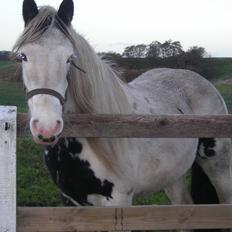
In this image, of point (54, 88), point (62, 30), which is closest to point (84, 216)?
point (54, 88)

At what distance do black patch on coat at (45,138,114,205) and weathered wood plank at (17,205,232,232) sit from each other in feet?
2.45

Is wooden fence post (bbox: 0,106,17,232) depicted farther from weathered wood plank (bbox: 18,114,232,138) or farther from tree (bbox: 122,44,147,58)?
tree (bbox: 122,44,147,58)

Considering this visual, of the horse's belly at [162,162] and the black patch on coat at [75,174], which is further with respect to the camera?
the horse's belly at [162,162]

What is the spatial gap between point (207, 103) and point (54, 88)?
3.01 m

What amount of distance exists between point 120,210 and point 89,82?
1119mm

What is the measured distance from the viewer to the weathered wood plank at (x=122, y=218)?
9.66 feet

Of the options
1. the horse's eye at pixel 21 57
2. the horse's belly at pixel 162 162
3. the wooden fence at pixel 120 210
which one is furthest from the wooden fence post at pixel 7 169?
the horse's belly at pixel 162 162

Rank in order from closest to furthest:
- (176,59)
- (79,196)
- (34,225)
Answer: (34,225), (79,196), (176,59)

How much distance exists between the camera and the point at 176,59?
14992mm

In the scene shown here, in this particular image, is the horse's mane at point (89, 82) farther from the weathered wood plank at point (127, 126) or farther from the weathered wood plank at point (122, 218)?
the weathered wood plank at point (122, 218)

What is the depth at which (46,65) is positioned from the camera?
3.03m

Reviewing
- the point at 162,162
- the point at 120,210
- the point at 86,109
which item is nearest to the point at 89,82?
the point at 86,109

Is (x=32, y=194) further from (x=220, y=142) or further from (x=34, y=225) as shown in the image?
(x=34, y=225)

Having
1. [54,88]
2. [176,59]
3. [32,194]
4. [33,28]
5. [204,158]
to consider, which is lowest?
[32,194]
